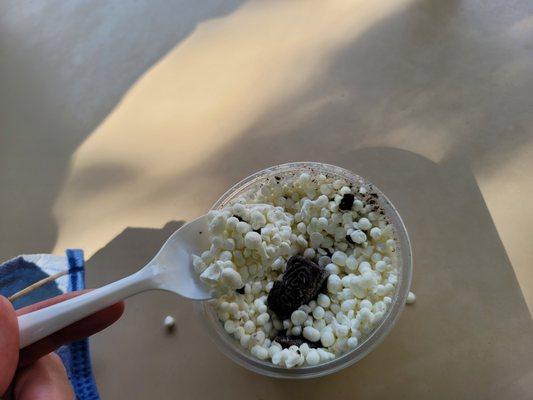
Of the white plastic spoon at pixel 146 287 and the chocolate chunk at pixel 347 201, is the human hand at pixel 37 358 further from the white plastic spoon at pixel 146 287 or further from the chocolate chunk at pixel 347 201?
the chocolate chunk at pixel 347 201

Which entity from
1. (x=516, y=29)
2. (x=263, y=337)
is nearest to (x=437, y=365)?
(x=263, y=337)

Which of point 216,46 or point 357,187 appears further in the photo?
point 216,46

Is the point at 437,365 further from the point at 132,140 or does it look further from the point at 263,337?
the point at 132,140

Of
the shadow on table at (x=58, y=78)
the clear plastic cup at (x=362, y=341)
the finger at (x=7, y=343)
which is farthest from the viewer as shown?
the shadow on table at (x=58, y=78)

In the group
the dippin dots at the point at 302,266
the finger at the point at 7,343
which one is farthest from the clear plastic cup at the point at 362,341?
the finger at the point at 7,343

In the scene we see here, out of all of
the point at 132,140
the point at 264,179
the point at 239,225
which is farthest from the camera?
the point at 132,140

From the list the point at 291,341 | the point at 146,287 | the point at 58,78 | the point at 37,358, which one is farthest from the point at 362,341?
the point at 58,78

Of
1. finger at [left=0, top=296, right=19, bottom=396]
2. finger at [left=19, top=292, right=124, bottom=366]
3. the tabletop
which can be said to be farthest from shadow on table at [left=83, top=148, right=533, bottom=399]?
finger at [left=0, top=296, right=19, bottom=396]
